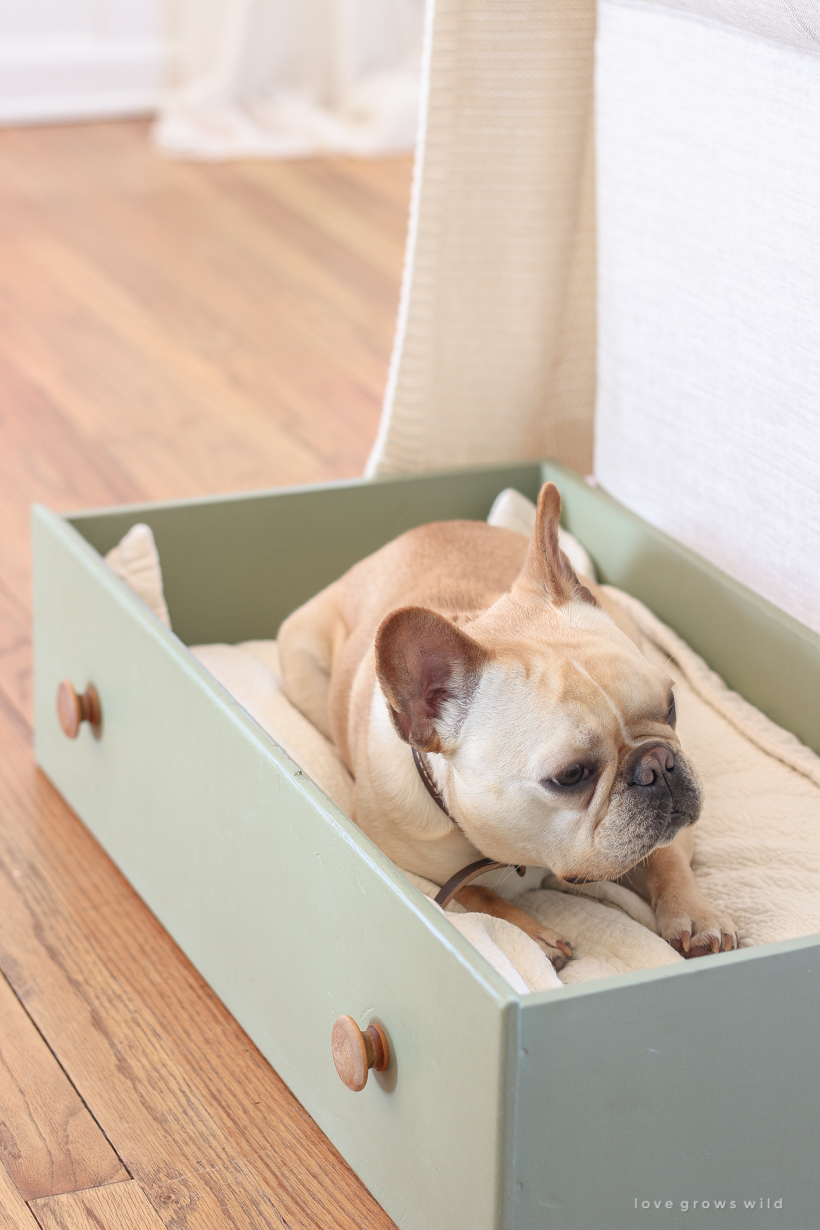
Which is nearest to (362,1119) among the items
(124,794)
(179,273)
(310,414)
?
(124,794)

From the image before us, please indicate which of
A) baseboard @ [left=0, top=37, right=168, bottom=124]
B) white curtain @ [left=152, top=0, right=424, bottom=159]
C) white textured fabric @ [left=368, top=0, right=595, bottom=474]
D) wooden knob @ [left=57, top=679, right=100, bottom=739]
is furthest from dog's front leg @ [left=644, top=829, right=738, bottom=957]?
baseboard @ [left=0, top=37, right=168, bottom=124]

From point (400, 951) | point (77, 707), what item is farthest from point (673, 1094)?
point (77, 707)

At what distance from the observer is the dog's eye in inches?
42.3

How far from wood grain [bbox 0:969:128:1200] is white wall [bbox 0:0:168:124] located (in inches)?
132

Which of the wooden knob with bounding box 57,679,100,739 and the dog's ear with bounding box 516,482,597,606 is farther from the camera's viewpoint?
the wooden knob with bounding box 57,679,100,739

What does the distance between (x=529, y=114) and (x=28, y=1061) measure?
3.78 feet

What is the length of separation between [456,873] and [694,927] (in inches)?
8.1

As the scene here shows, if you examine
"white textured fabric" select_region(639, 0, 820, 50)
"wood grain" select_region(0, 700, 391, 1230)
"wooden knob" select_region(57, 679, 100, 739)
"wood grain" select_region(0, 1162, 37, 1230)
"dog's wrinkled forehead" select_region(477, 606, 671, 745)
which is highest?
"white textured fabric" select_region(639, 0, 820, 50)

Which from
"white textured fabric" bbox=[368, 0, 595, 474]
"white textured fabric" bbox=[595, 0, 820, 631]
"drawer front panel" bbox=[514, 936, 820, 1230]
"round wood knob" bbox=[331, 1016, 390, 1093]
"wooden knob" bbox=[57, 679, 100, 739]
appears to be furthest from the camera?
"white textured fabric" bbox=[368, 0, 595, 474]

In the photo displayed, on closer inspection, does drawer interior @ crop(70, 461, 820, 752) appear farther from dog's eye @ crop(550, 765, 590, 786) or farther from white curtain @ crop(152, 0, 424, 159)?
white curtain @ crop(152, 0, 424, 159)

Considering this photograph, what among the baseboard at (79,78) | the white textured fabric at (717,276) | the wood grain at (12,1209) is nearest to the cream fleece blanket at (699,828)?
the white textured fabric at (717,276)

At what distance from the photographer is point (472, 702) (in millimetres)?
1102

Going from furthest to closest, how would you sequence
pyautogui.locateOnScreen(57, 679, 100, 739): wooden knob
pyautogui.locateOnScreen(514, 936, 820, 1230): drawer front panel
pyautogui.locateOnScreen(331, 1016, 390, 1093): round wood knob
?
1. pyautogui.locateOnScreen(57, 679, 100, 739): wooden knob
2. pyautogui.locateOnScreen(331, 1016, 390, 1093): round wood knob
3. pyautogui.locateOnScreen(514, 936, 820, 1230): drawer front panel

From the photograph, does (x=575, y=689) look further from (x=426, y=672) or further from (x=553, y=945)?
(x=553, y=945)
